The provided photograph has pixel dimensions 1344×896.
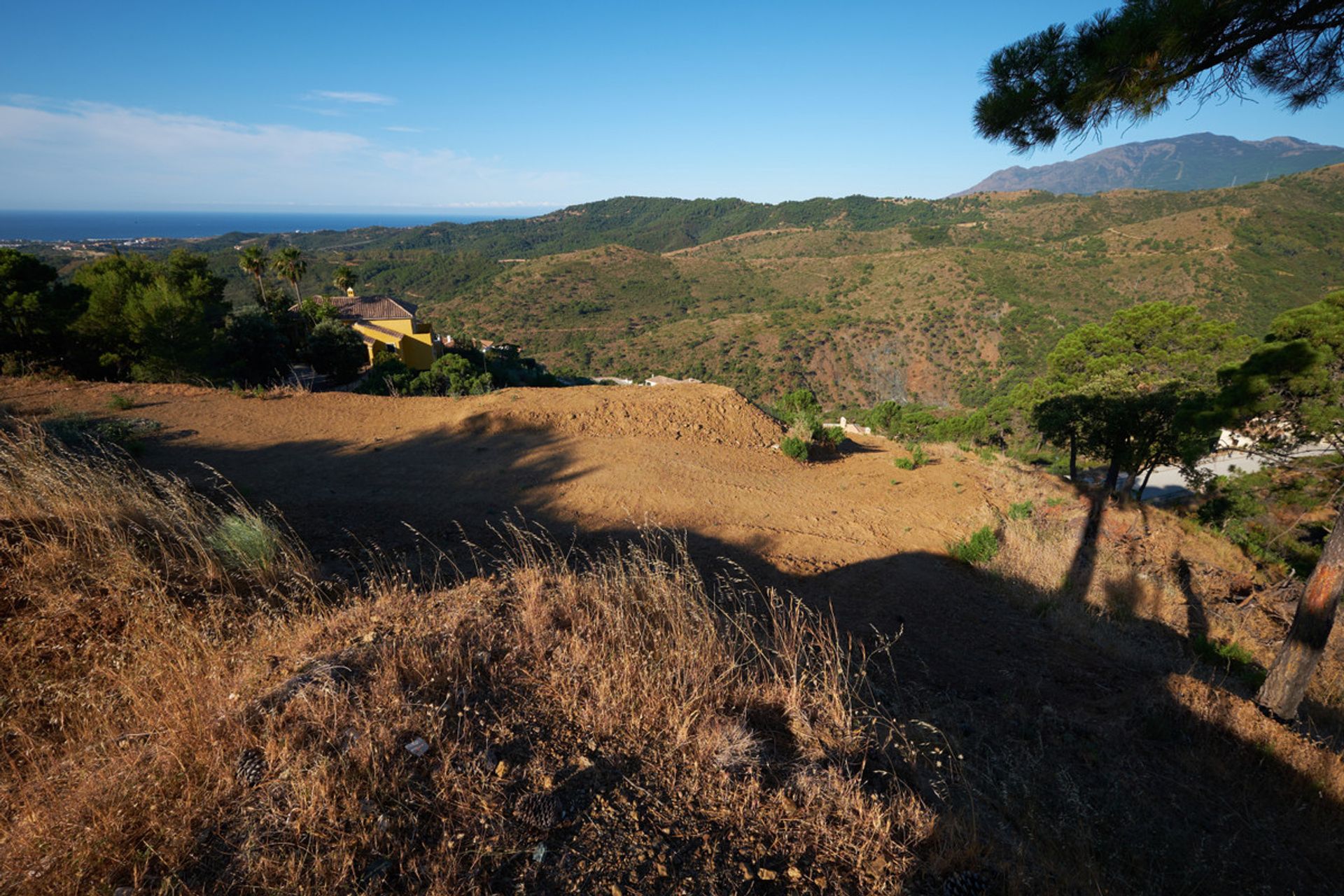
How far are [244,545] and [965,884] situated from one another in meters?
4.52

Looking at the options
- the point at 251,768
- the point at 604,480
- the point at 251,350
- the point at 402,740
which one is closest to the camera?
the point at 251,768

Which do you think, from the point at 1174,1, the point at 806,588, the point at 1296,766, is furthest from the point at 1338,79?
the point at 806,588

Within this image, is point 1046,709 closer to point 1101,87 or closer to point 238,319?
point 1101,87

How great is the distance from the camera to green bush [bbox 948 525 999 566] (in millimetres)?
7586

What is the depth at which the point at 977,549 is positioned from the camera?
25.3 feet

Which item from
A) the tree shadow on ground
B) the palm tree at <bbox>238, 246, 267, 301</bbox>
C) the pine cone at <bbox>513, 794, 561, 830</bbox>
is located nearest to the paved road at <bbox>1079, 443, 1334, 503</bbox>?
the tree shadow on ground

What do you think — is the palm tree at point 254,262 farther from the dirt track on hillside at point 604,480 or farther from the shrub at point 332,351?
the dirt track on hillside at point 604,480

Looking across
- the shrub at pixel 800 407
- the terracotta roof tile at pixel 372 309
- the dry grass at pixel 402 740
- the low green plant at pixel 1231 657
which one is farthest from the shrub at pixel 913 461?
the terracotta roof tile at pixel 372 309

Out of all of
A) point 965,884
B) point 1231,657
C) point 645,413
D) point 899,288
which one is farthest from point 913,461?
point 899,288

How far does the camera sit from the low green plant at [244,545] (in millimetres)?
3707

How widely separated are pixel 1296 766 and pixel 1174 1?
527 centimetres

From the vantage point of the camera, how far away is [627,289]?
75188 mm

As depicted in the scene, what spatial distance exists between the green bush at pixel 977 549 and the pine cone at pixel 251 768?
783 cm

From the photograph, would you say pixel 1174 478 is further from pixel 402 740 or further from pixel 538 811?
pixel 402 740
